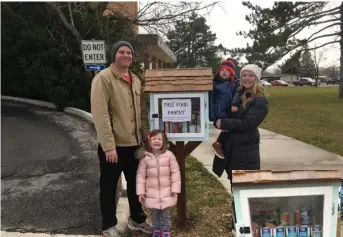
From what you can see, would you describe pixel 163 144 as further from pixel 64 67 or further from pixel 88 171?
pixel 64 67

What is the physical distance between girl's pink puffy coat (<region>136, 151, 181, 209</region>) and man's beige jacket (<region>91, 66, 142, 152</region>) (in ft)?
0.90

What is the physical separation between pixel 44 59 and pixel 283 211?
39.2 feet

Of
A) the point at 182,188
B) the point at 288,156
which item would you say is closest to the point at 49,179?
the point at 182,188

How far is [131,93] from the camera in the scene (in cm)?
356

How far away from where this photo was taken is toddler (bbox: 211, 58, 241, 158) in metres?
3.57

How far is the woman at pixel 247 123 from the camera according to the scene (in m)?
3.45

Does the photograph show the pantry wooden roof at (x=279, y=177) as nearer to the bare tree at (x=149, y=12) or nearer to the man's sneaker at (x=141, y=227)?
the man's sneaker at (x=141, y=227)

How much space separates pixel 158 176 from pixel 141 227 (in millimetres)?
755

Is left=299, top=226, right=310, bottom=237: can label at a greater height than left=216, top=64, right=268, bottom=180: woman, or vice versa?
left=216, top=64, right=268, bottom=180: woman

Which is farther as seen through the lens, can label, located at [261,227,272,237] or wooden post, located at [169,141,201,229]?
wooden post, located at [169,141,201,229]

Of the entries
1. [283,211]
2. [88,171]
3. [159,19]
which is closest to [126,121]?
[283,211]

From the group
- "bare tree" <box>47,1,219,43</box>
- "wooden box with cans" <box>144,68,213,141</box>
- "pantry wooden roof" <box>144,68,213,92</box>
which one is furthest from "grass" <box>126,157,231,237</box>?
"bare tree" <box>47,1,219,43</box>

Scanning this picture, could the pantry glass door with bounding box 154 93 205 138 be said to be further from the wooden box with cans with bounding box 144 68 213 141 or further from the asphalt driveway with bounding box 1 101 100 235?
the asphalt driveway with bounding box 1 101 100 235

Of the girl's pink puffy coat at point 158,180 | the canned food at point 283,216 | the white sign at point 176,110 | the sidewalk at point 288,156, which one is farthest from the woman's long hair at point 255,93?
the sidewalk at point 288,156
